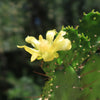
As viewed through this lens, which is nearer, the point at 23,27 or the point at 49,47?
the point at 49,47

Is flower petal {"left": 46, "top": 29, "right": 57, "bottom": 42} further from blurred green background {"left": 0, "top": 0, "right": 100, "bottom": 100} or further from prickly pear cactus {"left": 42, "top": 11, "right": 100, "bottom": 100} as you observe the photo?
blurred green background {"left": 0, "top": 0, "right": 100, "bottom": 100}

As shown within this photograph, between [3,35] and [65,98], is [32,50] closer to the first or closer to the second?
[65,98]

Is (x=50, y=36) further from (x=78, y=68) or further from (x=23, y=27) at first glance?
(x=23, y=27)

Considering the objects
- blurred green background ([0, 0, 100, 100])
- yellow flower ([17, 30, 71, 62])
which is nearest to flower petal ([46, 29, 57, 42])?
yellow flower ([17, 30, 71, 62])

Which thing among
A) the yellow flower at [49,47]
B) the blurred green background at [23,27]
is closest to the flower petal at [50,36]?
the yellow flower at [49,47]

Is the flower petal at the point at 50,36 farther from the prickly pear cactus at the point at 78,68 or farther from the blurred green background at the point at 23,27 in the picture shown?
the blurred green background at the point at 23,27

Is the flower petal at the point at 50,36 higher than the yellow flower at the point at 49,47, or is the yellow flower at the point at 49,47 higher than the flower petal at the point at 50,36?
the flower petal at the point at 50,36

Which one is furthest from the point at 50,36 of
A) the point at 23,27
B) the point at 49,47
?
the point at 23,27
